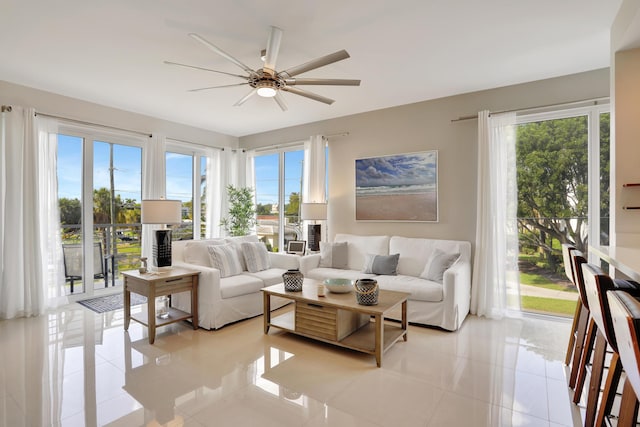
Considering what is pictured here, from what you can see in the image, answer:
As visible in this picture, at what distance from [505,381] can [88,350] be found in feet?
11.4

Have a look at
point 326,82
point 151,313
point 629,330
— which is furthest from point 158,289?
point 629,330

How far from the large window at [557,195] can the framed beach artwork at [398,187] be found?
1033mm

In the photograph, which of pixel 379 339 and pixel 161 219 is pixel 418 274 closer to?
pixel 379 339

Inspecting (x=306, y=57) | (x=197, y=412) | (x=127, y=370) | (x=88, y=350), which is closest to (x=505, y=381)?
(x=197, y=412)

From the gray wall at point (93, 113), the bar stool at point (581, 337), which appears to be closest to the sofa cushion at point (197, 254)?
the gray wall at point (93, 113)

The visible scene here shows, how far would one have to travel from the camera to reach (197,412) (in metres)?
2.05

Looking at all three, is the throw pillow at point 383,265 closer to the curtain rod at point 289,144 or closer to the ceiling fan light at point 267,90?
the curtain rod at point 289,144

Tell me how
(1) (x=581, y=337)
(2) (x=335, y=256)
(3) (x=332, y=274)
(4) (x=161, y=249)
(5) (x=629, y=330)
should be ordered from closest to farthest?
1. (5) (x=629, y=330)
2. (1) (x=581, y=337)
3. (4) (x=161, y=249)
4. (3) (x=332, y=274)
5. (2) (x=335, y=256)

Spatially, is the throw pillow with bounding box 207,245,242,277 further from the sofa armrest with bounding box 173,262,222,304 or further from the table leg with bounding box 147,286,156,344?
the table leg with bounding box 147,286,156,344

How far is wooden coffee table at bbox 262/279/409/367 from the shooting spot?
106 inches

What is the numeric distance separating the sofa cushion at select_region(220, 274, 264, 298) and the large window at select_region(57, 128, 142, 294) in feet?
Answer: 7.32

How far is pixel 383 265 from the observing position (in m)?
4.08

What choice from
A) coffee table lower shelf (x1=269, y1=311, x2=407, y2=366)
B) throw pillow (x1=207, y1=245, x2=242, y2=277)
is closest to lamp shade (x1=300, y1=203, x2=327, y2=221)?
throw pillow (x1=207, y1=245, x2=242, y2=277)

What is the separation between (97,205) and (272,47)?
12.3ft
